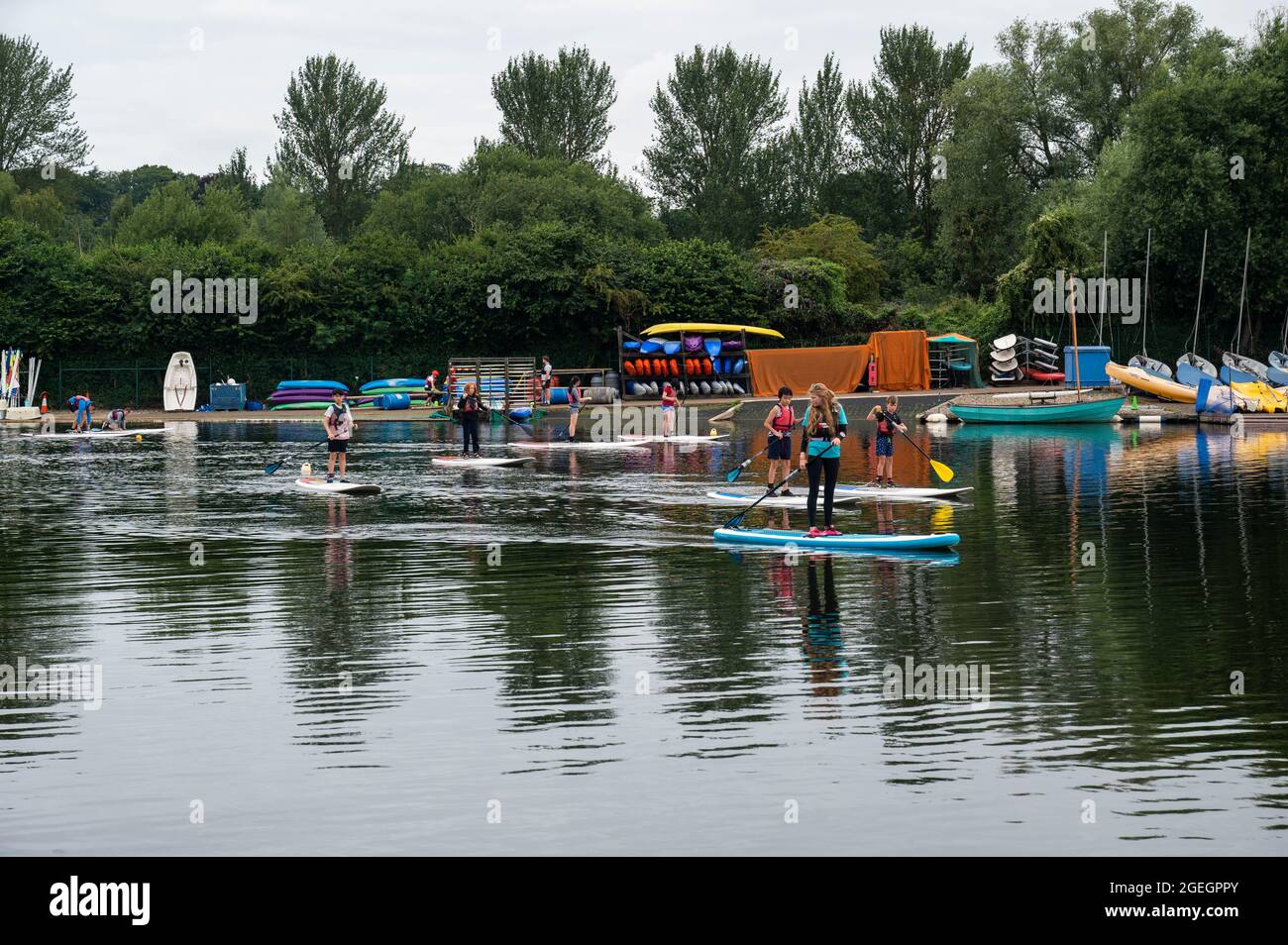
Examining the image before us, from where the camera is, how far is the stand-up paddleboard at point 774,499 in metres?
25.2

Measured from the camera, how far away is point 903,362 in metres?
63.4

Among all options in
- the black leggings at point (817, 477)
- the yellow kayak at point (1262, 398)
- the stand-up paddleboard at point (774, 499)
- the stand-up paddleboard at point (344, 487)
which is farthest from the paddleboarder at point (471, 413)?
the yellow kayak at point (1262, 398)

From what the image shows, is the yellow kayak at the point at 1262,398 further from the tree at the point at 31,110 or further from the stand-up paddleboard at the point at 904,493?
the tree at the point at 31,110

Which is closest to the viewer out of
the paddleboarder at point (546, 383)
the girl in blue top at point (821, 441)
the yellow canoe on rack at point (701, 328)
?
the girl in blue top at point (821, 441)

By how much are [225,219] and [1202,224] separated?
49.9 m

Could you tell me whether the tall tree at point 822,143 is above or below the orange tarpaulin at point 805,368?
above

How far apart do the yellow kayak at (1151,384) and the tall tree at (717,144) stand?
38.2 metres

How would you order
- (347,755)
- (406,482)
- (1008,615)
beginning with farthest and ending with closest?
(406,482)
(1008,615)
(347,755)

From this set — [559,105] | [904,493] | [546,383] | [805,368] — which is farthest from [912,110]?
[904,493]

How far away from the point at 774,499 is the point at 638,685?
535 inches

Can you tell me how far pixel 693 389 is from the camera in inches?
2406

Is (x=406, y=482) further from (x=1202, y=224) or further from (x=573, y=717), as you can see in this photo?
(x=1202, y=224)
